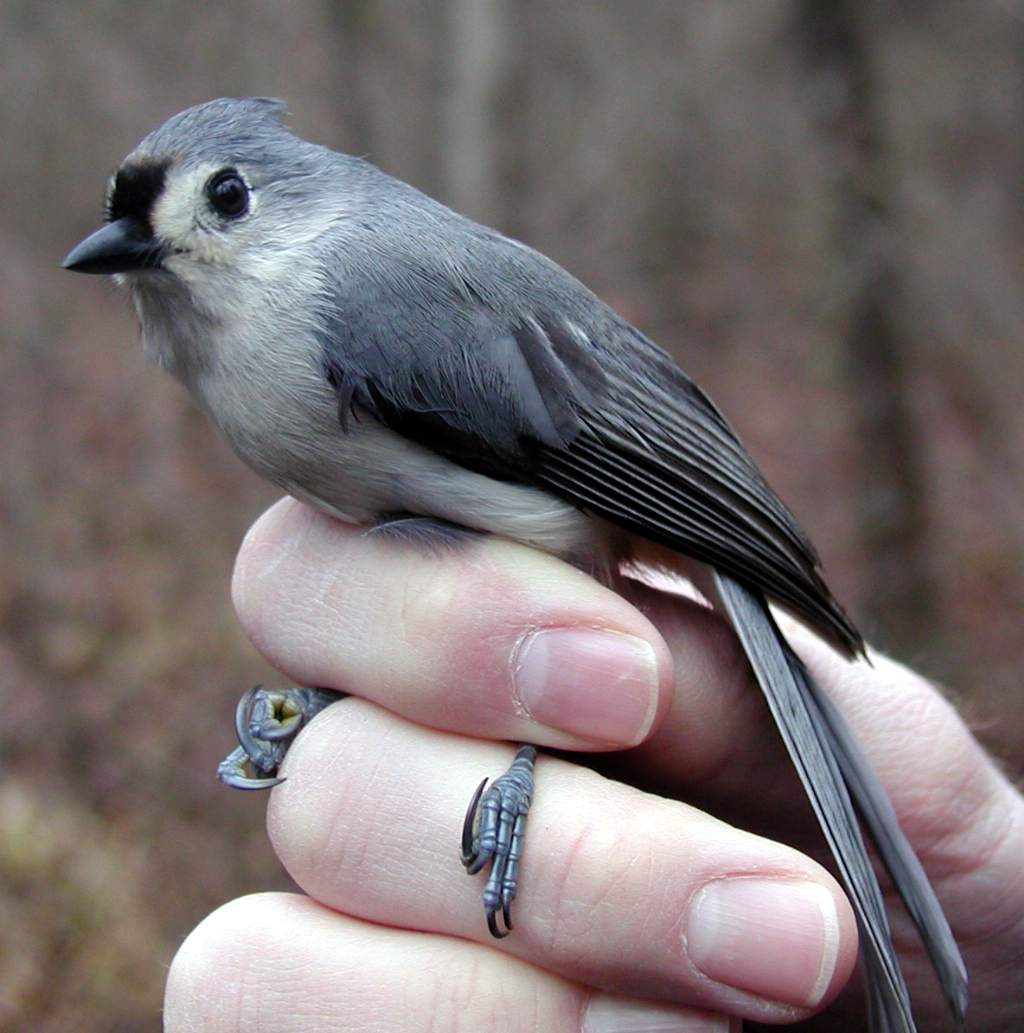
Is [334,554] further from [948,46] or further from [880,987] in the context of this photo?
[948,46]

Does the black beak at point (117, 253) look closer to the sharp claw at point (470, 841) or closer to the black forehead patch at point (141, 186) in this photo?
the black forehead patch at point (141, 186)

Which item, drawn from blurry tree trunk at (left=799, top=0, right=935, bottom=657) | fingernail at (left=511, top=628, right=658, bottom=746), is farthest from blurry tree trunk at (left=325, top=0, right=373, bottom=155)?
fingernail at (left=511, top=628, right=658, bottom=746)

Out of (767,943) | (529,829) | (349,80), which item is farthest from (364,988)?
(349,80)

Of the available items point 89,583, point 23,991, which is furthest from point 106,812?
point 89,583

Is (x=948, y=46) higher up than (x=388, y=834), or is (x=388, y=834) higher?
(x=948, y=46)

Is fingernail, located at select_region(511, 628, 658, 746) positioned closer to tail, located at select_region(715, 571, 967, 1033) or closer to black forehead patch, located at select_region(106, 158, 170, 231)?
tail, located at select_region(715, 571, 967, 1033)

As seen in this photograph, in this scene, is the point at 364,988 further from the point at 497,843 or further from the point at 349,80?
the point at 349,80
